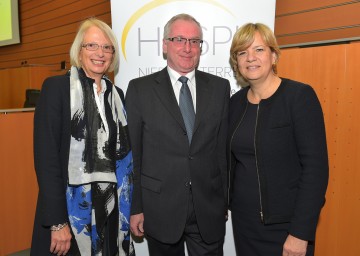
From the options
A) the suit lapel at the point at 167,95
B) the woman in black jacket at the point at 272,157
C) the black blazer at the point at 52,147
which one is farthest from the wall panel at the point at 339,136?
the black blazer at the point at 52,147

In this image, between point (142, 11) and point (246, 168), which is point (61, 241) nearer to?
point (246, 168)

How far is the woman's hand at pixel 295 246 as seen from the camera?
147cm

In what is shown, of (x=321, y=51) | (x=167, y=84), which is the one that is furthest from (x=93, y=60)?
(x=321, y=51)

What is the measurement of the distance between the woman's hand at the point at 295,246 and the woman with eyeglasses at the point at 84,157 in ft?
2.89

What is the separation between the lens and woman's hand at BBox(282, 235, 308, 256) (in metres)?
1.47

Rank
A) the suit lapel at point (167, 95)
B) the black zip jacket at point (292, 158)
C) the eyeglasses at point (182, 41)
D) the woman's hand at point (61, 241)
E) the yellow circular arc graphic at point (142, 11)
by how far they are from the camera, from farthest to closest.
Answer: the yellow circular arc graphic at point (142, 11)
the eyeglasses at point (182, 41)
the suit lapel at point (167, 95)
the woman's hand at point (61, 241)
the black zip jacket at point (292, 158)

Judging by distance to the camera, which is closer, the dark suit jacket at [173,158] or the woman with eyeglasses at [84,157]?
the woman with eyeglasses at [84,157]

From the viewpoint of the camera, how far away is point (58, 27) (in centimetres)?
585

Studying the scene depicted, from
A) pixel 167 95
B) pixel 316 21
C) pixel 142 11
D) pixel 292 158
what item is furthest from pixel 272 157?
pixel 316 21

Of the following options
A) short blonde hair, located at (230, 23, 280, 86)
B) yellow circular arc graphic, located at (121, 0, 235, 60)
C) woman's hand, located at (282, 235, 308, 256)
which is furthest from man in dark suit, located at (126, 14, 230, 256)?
yellow circular arc graphic, located at (121, 0, 235, 60)

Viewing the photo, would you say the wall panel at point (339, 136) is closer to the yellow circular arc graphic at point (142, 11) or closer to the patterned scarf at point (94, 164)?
the yellow circular arc graphic at point (142, 11)

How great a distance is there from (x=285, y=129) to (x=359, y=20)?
5.62ft

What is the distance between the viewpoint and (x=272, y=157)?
1548mm

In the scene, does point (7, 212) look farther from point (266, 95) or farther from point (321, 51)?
point (321, 51)
